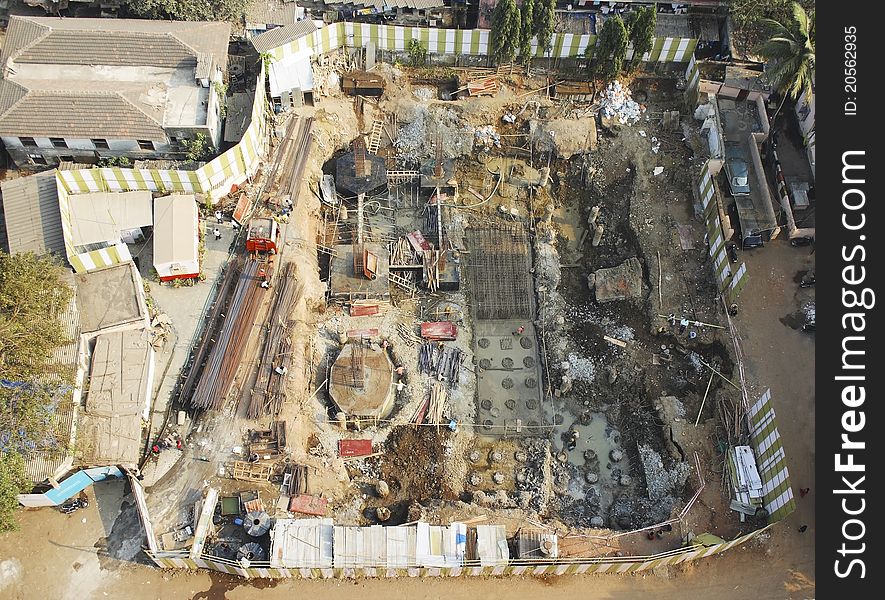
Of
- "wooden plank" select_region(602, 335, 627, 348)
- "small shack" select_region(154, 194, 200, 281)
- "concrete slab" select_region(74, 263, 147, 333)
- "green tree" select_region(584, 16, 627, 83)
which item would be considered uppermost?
"green tree" select_region(584, 16, 627, 83)

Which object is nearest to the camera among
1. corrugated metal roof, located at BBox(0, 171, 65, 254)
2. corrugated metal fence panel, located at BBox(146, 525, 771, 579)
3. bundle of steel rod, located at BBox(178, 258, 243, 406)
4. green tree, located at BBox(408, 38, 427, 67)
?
corrugated metal fence panel, located at BBox(146, 525, 771, 579)

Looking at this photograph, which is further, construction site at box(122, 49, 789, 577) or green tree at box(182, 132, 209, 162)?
green tree at box(182, 132, 209, 162)

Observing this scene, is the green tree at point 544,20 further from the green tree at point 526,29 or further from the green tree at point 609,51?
the green tree at point 609,51

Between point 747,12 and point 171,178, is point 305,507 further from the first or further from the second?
point 747,12

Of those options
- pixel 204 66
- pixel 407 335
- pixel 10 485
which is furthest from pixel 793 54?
pixel 10 485

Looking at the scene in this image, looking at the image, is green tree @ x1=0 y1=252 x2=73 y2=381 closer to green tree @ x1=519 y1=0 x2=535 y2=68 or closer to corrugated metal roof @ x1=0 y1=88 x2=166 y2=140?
corrugated metal roof @ x1=0 y1=88 x2=166 y2=140

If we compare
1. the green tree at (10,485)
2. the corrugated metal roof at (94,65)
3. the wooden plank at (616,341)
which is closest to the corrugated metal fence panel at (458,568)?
the green tree at (10,485)

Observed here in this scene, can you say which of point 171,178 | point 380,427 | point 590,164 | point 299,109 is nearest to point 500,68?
point 590,164

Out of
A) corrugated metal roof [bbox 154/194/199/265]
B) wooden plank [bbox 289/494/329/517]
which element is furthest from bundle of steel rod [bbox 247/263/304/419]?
corrugated metal roof [bbox 154/194/199/265]
